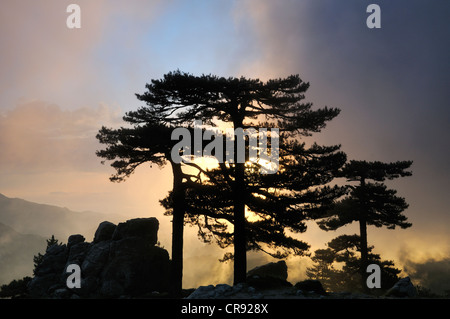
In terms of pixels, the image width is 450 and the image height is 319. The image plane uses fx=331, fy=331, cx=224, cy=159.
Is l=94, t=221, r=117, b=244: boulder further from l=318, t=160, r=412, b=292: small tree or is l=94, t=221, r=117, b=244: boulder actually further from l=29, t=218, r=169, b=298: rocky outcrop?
l=318, t=160, r=412, b=292: small tree

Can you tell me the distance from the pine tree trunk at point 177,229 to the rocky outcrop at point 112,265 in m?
1.69

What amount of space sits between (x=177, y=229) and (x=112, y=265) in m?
5.14

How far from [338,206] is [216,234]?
1100cm

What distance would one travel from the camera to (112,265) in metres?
21.2

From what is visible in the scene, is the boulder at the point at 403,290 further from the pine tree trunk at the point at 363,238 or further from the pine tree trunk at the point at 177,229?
the pine tree trunk at the point at 177,229

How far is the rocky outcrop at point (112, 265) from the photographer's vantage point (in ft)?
67.9

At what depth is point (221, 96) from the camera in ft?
60.0

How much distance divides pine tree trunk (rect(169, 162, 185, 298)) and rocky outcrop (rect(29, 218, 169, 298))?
1.69 m

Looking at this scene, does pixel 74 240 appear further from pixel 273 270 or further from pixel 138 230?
pixel 273 270

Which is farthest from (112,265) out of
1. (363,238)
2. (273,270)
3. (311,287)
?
(363,238)
